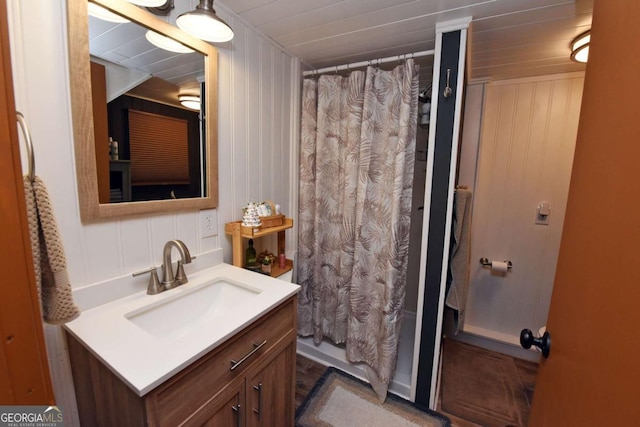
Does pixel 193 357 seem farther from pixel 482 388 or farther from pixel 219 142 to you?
pixel 482 388

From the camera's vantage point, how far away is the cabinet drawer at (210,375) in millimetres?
715

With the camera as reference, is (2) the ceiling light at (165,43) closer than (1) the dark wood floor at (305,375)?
Yes

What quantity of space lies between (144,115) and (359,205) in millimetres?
1200

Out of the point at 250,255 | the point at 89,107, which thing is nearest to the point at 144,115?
the point at 89,107

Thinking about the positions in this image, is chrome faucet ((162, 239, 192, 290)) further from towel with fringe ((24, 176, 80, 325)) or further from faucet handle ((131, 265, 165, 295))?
towel with fringe ((24, 176, 80, 325))

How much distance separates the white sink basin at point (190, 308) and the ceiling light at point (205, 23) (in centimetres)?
106

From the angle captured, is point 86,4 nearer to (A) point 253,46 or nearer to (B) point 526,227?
(A) point 253,46

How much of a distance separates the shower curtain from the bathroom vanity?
66 centimetres

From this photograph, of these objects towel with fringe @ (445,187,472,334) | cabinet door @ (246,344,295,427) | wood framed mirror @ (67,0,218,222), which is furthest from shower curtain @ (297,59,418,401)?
wood framed mirror @ (67,0,218,222)

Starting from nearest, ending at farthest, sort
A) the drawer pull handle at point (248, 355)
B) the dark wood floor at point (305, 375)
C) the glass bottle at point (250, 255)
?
the drawer pull handle at point (248, 355) → the glass bottle at point (250, 255) → the dark wood floor at point (305, 375)

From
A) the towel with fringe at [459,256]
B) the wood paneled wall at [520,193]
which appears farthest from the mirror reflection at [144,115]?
the wood paneled wall at [520,193]

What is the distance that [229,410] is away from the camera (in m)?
0.93

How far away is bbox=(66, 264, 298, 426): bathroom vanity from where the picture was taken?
72 cm

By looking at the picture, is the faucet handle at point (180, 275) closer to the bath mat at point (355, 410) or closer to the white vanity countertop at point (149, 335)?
the white vanity countertop at point (149, 335)
